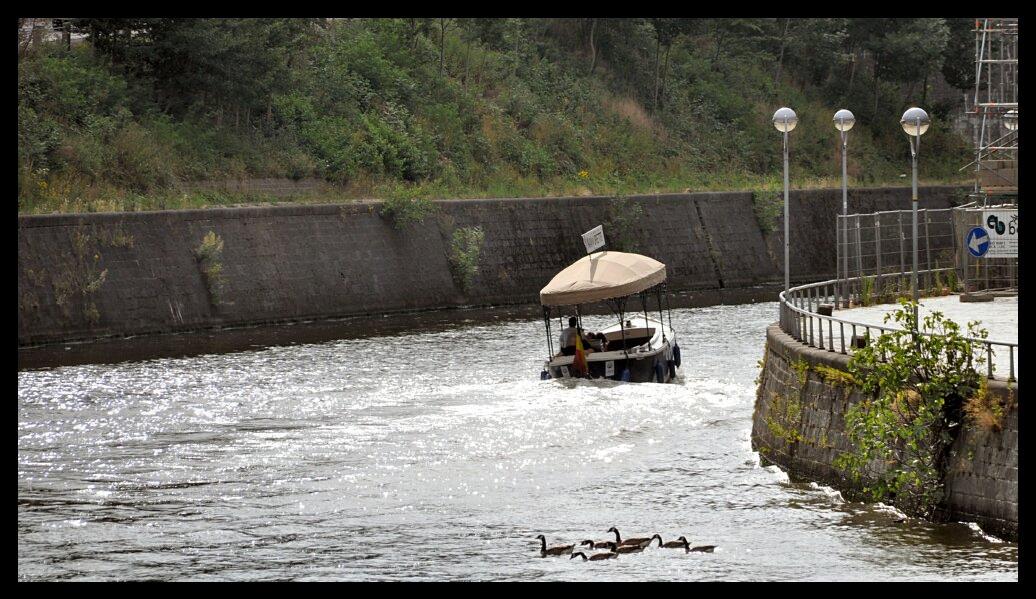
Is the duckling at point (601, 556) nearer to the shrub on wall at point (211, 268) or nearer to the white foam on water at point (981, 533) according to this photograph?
the white foam on water at point (981, 533)

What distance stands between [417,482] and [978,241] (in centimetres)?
1011

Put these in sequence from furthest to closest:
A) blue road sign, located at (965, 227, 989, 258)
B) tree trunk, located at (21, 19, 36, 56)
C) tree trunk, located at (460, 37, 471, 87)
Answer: tree trunk, located at (460, 37, 471, 87) → tree trunk, located at (21, 19, 36, 56) → blue road sign, located at (965, 227, 989, 258)

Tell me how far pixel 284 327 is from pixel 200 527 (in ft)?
73.1

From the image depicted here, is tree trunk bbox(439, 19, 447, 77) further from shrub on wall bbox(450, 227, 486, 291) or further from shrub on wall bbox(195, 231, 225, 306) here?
shrub on wall bbox(195, 231, 225, 306)

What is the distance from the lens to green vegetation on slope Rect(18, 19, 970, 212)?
4625 cm

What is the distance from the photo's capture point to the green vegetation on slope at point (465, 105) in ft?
152

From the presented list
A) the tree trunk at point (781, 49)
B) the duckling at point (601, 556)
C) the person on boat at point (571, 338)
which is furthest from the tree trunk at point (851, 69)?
the duckling at point (601, 556)

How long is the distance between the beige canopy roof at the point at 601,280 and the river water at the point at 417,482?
67.1 inches

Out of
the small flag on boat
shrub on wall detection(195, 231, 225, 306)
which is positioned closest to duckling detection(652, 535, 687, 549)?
the small flag on boat

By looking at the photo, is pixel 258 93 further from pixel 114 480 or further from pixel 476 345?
pixel 114 480

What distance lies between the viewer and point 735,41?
7700 cm

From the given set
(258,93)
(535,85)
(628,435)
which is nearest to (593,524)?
(628,435)

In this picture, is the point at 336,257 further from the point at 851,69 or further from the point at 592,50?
the point at 851,69

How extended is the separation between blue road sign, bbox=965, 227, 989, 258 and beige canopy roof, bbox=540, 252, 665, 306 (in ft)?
22.5
